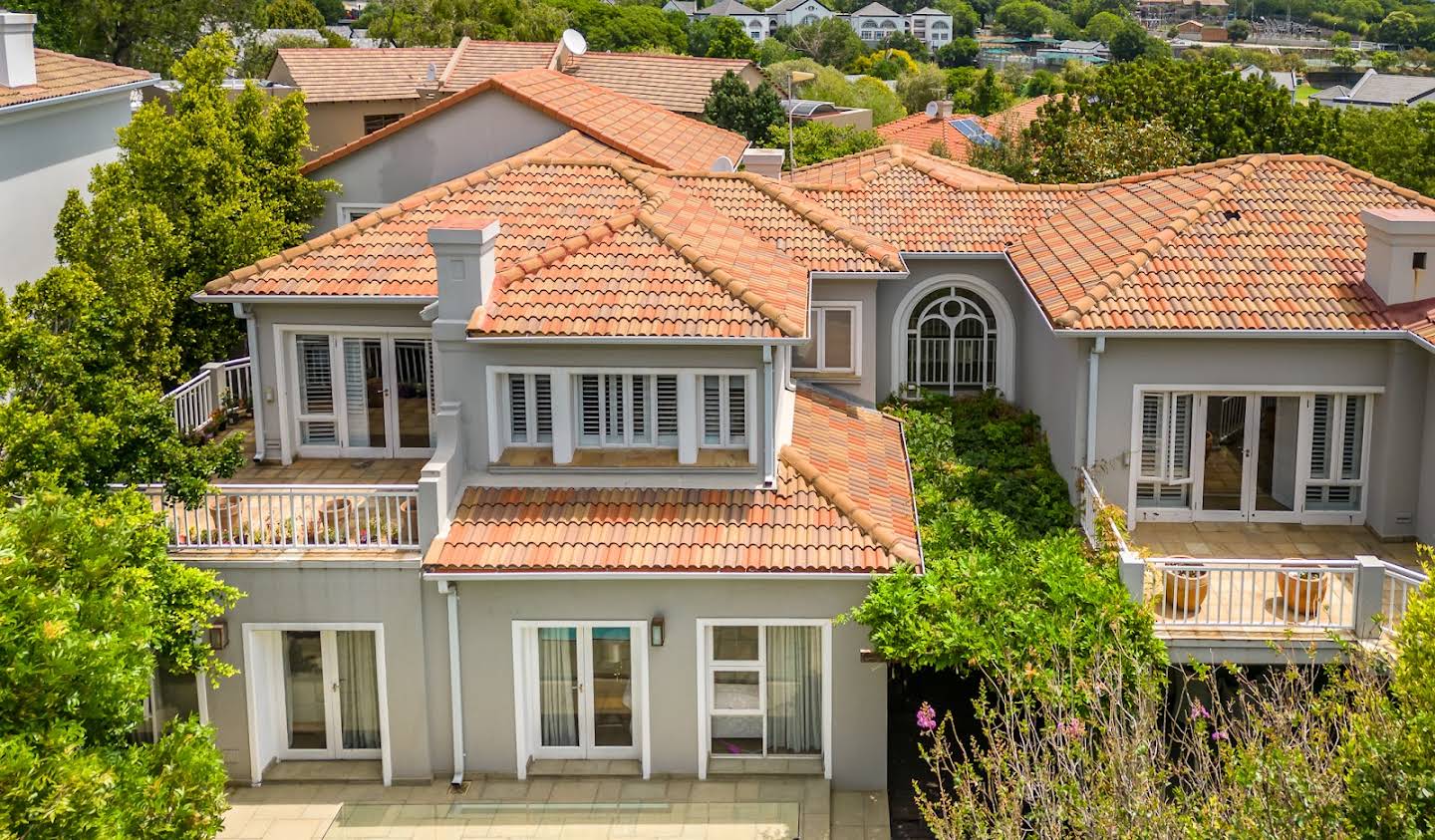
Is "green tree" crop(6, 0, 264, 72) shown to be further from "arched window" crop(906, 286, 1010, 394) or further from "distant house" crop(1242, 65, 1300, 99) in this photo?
"arched window" crop(906, 286, 1010, 394)

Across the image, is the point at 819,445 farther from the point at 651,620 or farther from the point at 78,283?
the point at 78,283

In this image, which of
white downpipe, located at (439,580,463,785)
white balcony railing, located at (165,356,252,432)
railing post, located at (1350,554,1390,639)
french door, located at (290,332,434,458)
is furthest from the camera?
white balcony railing, located at (165,356,252,432)

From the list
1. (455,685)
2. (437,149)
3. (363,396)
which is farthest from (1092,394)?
(437,149)

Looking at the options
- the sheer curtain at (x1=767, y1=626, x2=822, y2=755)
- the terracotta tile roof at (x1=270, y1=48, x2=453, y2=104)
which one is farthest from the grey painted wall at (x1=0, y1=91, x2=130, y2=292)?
the sheer curtain at (x1=767, y1=626, x2=822, y2=755)

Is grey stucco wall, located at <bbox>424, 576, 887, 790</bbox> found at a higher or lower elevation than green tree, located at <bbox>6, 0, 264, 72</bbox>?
lower

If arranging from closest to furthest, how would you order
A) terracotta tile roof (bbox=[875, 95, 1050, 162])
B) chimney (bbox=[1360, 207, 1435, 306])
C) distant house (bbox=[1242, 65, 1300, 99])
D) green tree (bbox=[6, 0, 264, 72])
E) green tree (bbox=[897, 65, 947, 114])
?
1. chimney (bbox=[1360, 207, 1435, 306])
2. distant house (bbox=[1242, 65, 1300, 99])
3. terracotta tile roof (bbox=[875, 95, 1050, 162])
4. green tree (bbox=[6, 0, 264, 72])
5. green tree (bbox=[897, 65, 947, 114])

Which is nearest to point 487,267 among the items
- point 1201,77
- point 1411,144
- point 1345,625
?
point 1345,625

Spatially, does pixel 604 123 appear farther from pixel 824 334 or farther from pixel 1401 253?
pixel 1401 253
